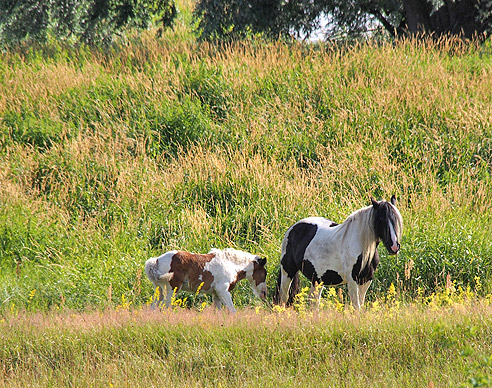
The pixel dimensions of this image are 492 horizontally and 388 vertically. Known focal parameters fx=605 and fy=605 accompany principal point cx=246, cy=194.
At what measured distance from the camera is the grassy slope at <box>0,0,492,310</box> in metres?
8.95

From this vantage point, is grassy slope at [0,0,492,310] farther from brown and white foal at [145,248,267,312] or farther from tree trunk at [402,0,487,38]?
tree trunk at [402,0,487,38]

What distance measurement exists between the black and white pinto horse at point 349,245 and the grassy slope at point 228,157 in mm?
1170

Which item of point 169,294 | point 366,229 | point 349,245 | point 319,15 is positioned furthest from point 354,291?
point 319,15

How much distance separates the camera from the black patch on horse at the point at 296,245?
7.31m

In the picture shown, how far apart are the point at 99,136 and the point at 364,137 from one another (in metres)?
5.56

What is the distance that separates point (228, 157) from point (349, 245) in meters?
5.67

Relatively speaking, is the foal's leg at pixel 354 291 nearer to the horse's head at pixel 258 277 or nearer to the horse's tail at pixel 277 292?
the horse's tail at pixel 277 292

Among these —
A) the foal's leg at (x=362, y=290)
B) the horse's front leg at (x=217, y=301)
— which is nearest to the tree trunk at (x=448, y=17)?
the foal's leg at (x=362, y=290)

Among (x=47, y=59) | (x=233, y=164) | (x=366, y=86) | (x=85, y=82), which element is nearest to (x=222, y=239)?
(x=233, y=164)

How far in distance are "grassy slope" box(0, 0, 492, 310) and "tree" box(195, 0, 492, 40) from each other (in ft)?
3.61

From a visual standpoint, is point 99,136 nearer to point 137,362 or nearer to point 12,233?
point 12,233


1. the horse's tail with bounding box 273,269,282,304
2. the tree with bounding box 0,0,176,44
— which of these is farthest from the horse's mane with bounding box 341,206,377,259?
the tree with bounding box 0,0,176,44

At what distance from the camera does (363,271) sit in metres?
6.93

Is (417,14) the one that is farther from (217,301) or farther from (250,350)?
(250,350)
